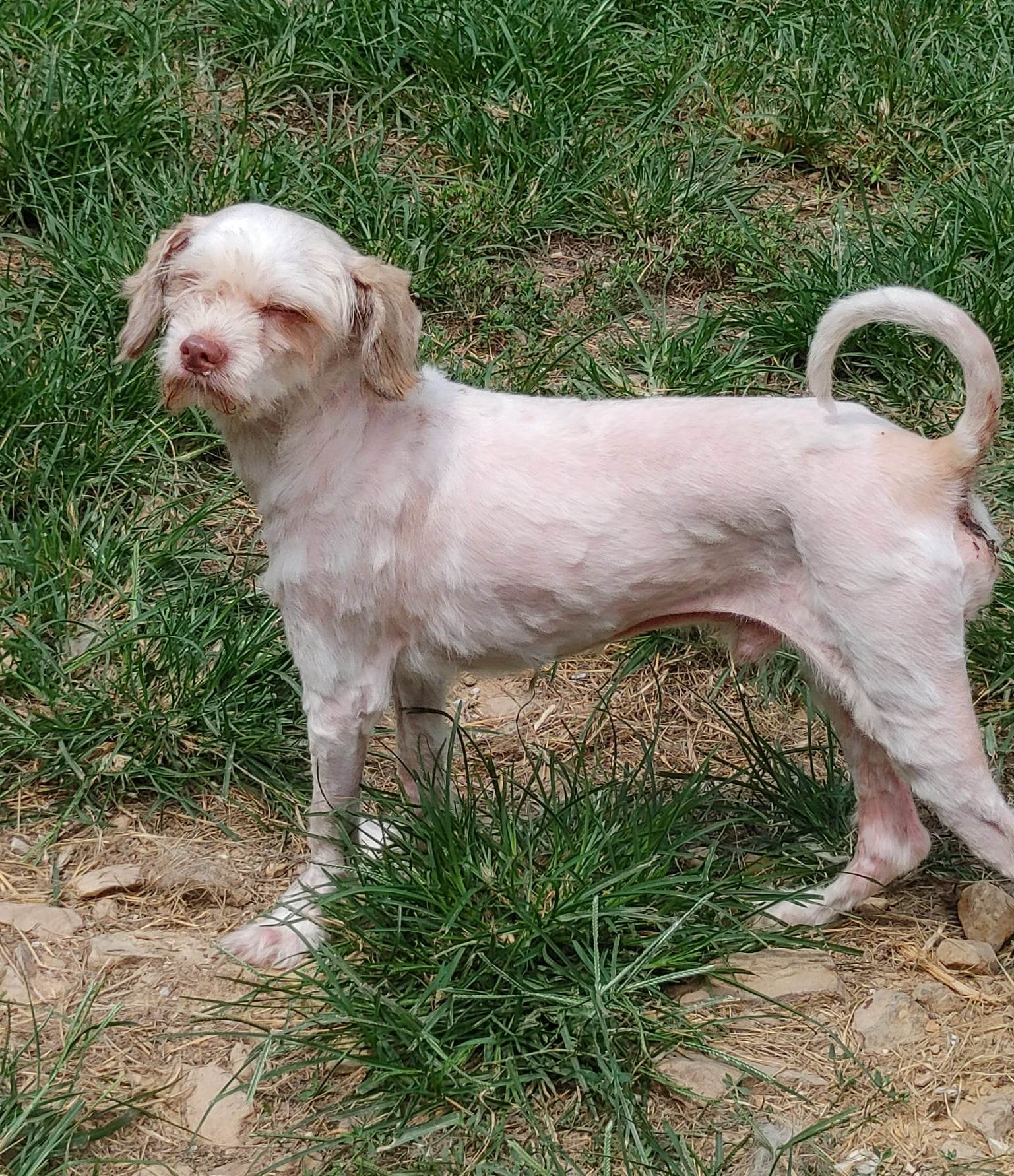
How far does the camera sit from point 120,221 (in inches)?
221

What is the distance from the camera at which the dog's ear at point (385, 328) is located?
3.43 metres

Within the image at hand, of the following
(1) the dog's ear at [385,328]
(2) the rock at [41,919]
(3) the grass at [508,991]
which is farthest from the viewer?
(2) the rock at [41,919]

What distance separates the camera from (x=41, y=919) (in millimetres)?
3846

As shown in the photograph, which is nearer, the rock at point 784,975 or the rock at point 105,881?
the rock at point 784,975

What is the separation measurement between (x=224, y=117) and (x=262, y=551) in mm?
2263

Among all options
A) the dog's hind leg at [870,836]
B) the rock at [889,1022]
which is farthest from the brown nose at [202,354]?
the rock at [889,1022]

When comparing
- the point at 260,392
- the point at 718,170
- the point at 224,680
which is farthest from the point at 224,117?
the point at 260,392

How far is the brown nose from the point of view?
10.5ft

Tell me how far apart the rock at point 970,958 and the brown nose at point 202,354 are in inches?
88.6

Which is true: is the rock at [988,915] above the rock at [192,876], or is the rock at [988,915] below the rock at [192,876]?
above

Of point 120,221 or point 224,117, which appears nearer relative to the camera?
point 120,221

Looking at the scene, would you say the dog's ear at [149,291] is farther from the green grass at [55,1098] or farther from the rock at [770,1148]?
the rock at [770,1148]

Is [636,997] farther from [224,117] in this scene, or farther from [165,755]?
[224,117]

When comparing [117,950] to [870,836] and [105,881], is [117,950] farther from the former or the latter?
[870,836]
